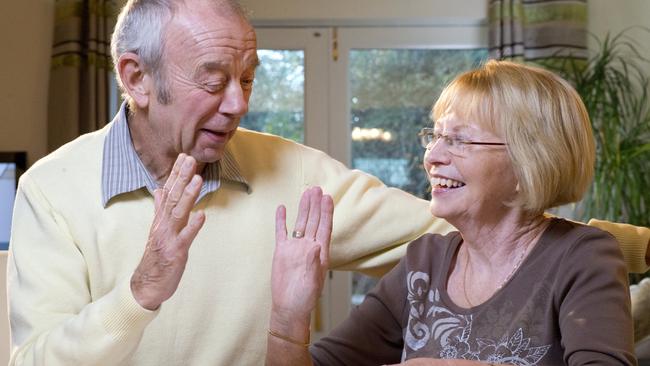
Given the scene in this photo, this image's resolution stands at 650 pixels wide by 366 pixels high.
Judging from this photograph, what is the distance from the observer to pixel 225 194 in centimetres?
193

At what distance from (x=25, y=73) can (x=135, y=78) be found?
4082 millimetres

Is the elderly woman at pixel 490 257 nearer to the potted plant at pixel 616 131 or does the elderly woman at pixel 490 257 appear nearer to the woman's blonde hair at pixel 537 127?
the woman's blonde hair at pixel 537 127

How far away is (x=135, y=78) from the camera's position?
186cm

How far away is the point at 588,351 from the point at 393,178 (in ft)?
14.9

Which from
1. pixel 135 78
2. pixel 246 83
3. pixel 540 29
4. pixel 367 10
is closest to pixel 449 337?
pixel 246 83

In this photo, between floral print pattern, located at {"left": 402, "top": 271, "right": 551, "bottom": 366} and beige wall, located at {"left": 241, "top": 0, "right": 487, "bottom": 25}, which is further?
beige wall, located at {"left": 241, "top": 0, "right": 487, "bottom": 25}

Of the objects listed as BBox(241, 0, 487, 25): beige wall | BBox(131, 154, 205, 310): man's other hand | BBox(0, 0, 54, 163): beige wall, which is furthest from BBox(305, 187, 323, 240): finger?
BBox(0, 0, 54, 163): beige wall

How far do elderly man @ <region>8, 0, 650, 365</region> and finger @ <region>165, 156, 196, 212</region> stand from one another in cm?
18

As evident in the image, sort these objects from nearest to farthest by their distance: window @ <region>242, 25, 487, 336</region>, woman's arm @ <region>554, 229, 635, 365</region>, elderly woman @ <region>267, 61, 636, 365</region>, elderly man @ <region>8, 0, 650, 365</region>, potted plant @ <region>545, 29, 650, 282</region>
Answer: woman's arm @ <region>554, 229, 635, 365</region>
elderly woman @ <region>267, 61, 636, 365</region>
elderly man @ <region>8, 0, 650, 365</region>
potted plant @ <region>545, 29, 650, 282</region>
window @ <region>242, 25, 487, 336</region>

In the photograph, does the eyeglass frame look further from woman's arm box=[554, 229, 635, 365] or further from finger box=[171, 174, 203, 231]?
finger box=[171, 174, 203, 231]

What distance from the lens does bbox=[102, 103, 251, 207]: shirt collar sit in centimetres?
185

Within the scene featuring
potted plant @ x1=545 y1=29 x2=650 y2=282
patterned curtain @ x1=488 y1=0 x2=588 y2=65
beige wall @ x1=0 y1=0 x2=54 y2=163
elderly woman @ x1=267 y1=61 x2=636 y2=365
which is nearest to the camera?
elderly woman @ x1=267 y1=61 x2=636 y2=365

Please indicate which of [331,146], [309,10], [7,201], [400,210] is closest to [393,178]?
[331,146]

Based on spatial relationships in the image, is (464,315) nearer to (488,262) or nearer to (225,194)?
(488,262)
